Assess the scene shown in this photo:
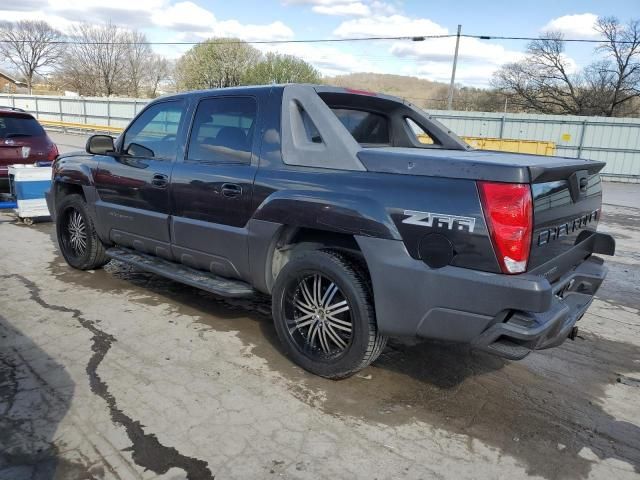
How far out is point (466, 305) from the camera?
8.93 ft

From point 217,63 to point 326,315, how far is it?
57545 millimetres

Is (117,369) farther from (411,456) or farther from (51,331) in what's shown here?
(411,456)

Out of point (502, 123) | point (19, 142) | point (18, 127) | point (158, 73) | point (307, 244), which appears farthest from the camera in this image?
point (158, 73)

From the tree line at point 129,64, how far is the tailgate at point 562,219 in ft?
175

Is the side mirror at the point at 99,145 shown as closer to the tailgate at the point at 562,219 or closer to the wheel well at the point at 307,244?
the wheel well at the point at 307,244

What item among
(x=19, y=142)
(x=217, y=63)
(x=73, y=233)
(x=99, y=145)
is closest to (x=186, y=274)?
(x=99, y=145)

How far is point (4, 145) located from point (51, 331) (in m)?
6.08

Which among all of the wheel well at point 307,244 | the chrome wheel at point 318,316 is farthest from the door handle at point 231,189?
the chrome wheel at point 318,316

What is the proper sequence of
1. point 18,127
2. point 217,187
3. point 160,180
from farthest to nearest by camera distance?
point 18,127, point 160,180, point 217,187

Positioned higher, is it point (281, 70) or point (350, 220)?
point (281, 70)

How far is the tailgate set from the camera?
2746 millimetres

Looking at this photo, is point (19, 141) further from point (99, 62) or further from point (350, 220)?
point (99, 62)

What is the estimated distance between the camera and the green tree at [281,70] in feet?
181

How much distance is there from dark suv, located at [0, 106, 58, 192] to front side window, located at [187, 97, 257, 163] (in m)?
6.20
